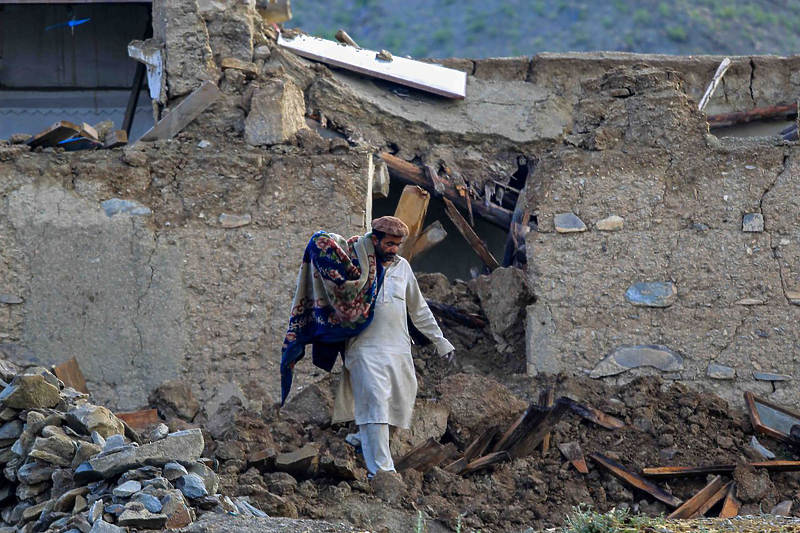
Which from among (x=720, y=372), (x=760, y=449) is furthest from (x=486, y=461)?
(x=720, y=372)

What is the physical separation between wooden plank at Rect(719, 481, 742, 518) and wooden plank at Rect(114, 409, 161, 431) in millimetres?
3308

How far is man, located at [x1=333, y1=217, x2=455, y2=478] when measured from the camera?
22.3 feet

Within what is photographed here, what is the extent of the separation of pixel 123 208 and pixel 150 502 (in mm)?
3411

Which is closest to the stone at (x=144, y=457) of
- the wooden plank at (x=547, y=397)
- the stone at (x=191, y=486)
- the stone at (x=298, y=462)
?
the stone at (x=191, y=486)

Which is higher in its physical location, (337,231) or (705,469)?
(337,231)

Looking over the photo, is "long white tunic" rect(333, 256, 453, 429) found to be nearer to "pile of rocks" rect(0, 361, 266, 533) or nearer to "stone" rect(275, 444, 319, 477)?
"stone" rect(275, 444, 319, 477)

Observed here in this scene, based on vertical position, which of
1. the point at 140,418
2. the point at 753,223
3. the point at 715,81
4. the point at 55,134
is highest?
the point at 715,81

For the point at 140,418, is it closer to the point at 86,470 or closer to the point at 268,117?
the point at 86,470

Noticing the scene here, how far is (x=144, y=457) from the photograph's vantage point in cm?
555

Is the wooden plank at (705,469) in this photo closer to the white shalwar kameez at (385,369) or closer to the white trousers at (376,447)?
the white shalwar kameez at (385,369)

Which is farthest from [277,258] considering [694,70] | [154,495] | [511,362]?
[694,70]

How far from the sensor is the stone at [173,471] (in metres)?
5.51

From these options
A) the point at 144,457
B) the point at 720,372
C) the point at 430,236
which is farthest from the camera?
the point at 430,236

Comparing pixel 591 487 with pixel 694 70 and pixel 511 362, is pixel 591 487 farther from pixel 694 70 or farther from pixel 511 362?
pixel 694 70
